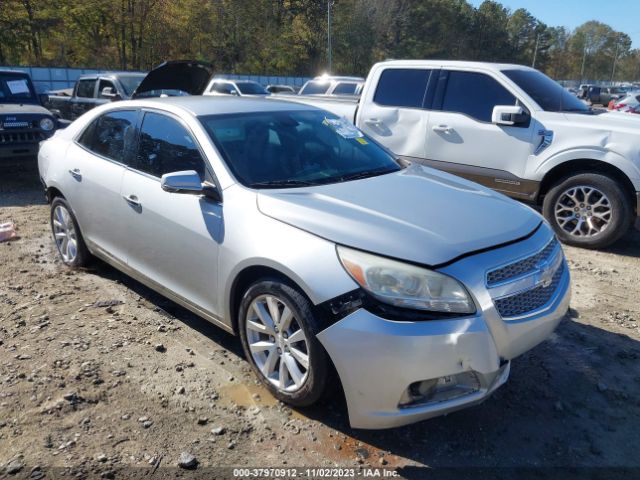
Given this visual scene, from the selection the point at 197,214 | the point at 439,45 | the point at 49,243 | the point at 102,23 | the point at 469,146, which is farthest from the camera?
the point at 439,45

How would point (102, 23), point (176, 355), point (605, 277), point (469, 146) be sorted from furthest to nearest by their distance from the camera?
point (102, 23) → point (469, 146) → point (605, 277) → point (176, 355)

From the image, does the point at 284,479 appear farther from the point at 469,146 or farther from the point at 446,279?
the point at 469,146

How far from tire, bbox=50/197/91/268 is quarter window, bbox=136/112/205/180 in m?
1.27

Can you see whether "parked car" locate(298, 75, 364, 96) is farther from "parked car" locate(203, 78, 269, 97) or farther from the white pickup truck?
the white pickup truck

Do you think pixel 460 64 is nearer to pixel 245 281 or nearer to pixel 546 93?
pixel 546 93

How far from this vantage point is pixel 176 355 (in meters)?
3.61

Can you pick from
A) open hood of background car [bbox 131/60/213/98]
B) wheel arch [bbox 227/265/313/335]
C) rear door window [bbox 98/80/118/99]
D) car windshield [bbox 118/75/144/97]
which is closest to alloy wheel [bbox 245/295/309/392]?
wheel arch [bbox 227/265/313/335]

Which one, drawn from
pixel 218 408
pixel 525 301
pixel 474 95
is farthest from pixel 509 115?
pixel 218 408

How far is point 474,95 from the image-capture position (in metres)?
6.54

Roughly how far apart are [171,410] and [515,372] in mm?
2078

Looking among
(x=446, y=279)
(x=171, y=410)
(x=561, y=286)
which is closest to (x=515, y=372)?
(x=561, y=286)

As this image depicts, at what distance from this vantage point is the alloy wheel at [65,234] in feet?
16.1

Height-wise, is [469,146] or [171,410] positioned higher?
[469,146]

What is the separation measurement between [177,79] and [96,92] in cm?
519
